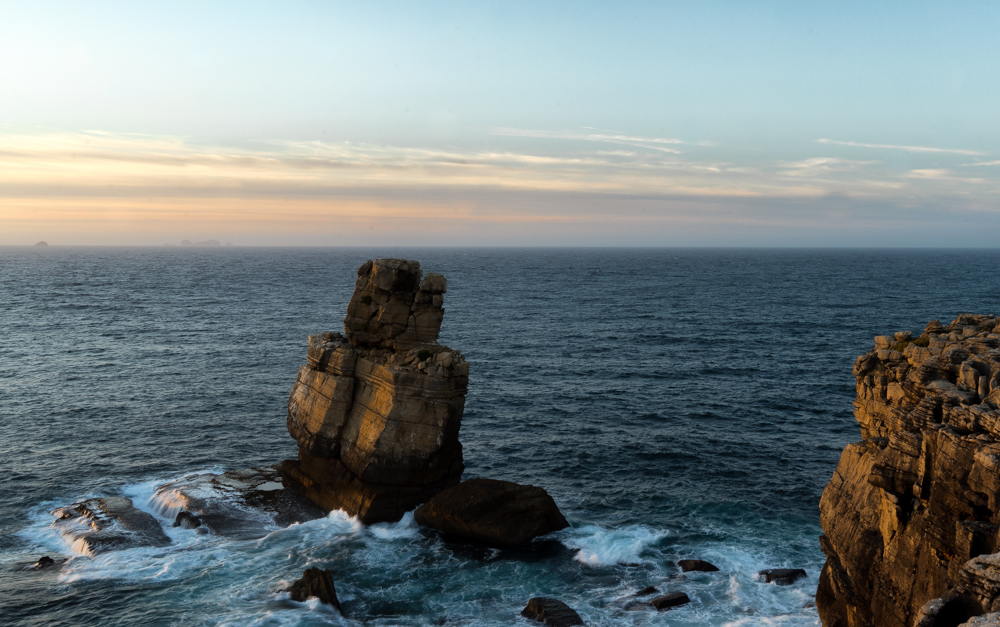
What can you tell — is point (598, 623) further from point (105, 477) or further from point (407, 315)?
point (105, 477)

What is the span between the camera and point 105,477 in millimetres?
46438

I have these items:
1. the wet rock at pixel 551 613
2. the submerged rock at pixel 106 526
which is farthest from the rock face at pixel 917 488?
the submerged rock at pixel 106 526

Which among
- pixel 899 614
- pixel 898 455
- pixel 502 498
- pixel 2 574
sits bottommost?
pixel 2 574

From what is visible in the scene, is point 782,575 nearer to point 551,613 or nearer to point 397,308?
point 551,613

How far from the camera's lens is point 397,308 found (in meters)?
44.6

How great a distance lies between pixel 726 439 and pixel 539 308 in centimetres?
7968

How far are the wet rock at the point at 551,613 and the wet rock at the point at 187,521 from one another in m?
20.4

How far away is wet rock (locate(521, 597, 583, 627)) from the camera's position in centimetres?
2966

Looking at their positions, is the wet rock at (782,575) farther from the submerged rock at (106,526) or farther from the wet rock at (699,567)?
the submerged rock at (106,526)

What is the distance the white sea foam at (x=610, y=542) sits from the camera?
36156mm

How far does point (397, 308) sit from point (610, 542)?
63.8ft

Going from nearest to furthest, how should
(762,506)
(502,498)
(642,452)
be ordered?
1. (502,498)
2. (762,506)
3. (642,452)

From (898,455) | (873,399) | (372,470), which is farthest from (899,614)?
(372,470)

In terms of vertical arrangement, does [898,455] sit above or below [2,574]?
above
